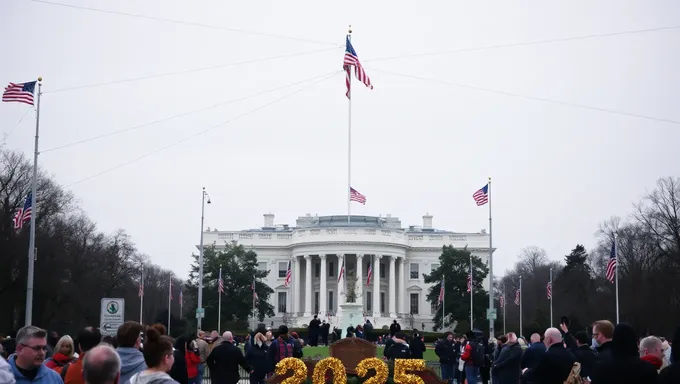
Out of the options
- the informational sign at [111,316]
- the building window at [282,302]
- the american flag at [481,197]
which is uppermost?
the american flag at [481,197]

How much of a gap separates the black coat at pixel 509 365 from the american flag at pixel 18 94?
23.4 metres

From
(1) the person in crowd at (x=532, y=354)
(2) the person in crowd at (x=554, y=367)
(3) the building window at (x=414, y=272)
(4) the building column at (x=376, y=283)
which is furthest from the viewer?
(3) the building window at (x=414, y=272)

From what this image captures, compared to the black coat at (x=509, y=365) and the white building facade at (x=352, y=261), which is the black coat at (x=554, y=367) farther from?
the white building facade at (x=352, y=261)

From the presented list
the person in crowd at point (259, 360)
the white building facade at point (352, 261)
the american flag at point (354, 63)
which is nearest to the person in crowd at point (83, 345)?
the person in crowd at point (259, 360)

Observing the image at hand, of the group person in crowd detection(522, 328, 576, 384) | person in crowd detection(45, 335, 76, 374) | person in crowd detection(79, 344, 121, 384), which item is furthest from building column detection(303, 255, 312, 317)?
person in crowd detection(79, 344, 121, 384)

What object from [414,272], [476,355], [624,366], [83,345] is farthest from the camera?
[414,272]

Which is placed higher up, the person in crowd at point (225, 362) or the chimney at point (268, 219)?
the chimney at point (268, 219)

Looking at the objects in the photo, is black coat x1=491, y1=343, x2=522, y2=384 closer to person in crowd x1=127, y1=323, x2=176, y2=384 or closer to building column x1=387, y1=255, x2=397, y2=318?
person in crowd x1=127, y1=323, x2=176, y2=384

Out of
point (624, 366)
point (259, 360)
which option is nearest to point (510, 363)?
point (259, 360)

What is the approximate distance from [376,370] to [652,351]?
983 centimetres

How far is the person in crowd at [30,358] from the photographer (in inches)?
337

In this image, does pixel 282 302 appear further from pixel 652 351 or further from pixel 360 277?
pixel 652 351

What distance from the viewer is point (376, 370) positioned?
19719 millimetres

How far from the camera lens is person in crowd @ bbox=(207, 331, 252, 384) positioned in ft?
53.3
